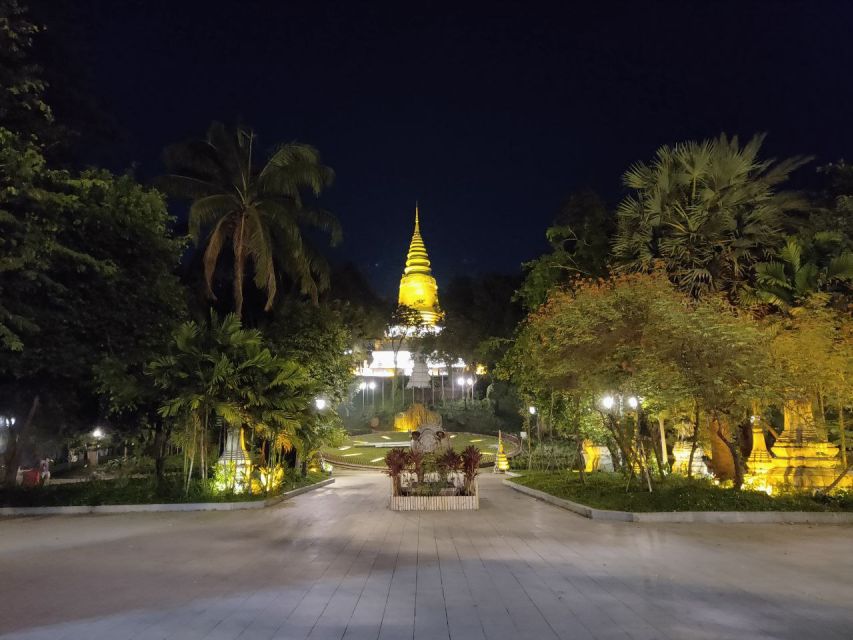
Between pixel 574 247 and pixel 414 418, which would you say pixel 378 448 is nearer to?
pixel 414 418

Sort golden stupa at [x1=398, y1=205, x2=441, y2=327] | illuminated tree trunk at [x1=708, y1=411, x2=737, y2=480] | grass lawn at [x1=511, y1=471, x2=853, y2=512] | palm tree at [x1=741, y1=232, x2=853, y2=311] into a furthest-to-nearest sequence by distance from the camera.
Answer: golden stupa at [x1=398, y1=205, x2=441, y2=327] → illuminated tree trunk at [x1=708, y1=411, x2=737, y2=480] → palm tree at [x1=741, y1=232, x2=853, y2=311] → grass lawn at [x1=511, y1=471, x2=853, y2=512]

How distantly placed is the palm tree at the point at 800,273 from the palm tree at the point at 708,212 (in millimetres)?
904

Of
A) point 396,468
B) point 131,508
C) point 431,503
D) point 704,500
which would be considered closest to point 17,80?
point 131,508

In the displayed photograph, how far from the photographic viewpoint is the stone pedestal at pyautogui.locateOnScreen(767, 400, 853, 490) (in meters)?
14.6

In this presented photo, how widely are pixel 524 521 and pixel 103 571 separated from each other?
7472 mm

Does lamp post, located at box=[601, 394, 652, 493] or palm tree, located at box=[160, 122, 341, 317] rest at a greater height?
palm tree, located at box=[160, 122, 341, 317]

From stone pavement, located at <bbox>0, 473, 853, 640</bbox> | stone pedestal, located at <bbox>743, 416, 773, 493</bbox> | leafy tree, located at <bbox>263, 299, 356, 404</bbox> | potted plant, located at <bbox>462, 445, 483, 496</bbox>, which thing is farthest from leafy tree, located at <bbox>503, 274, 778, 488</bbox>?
leafy tree, located at <bbox>263, 299, 356, 404</bbox>

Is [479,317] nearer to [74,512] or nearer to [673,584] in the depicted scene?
[74,512]

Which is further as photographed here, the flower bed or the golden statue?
the golden statue

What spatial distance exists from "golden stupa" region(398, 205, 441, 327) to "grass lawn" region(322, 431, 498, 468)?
22.9 meters

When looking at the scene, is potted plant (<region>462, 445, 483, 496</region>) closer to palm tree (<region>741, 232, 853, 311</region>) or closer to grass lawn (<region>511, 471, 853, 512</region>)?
grass lawn (<region>511, 471, 853, 512</region>)

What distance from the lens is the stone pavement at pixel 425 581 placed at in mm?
5203

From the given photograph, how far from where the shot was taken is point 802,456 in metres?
14.9

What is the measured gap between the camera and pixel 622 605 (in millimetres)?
5781
